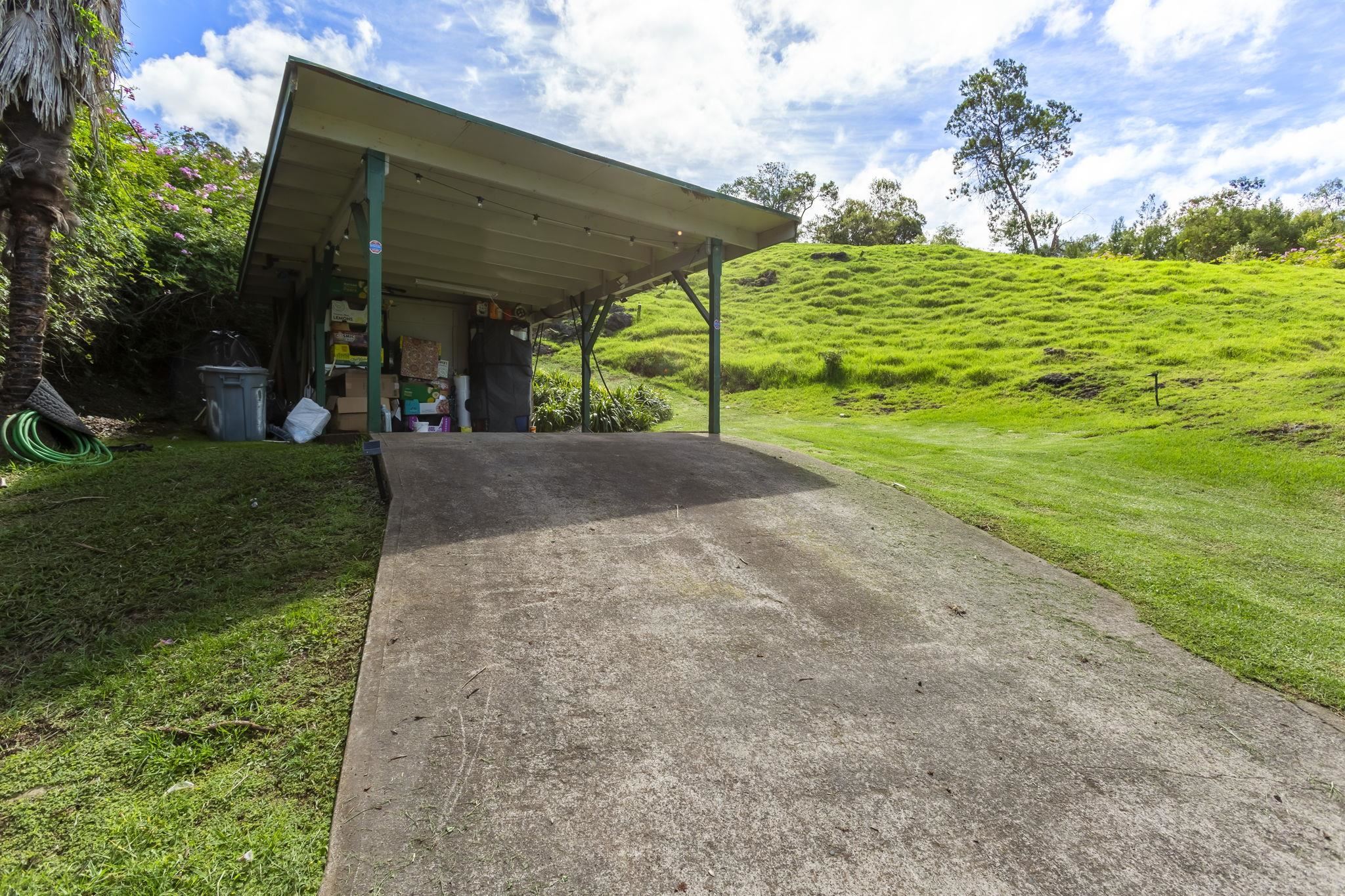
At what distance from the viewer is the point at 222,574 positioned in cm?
315

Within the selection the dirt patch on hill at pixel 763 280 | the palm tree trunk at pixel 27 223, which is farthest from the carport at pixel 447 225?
the dirt patch on hill at pixel 763 280

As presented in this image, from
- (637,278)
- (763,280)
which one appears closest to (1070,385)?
(637,278)

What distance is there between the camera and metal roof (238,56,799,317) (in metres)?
5.37

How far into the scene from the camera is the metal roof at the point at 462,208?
17.6 ft

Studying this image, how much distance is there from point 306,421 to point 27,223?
9.61ft

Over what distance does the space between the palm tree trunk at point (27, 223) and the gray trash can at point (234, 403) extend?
1.48 metres

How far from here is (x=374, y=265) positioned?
18.7 feet

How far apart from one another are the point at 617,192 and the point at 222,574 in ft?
17.6

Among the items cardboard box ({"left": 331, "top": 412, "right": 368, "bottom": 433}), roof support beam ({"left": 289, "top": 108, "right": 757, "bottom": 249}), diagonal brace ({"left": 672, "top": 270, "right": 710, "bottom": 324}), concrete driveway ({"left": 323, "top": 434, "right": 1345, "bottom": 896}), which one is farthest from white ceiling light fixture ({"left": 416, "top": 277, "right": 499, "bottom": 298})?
concrete driveway ({"left": 323, "top": 434, "right": 1345, "bottom": 896})

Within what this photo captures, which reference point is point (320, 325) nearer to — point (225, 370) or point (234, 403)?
point (225, 370)

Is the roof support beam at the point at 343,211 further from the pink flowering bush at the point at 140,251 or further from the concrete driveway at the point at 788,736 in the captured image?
the concrete driveway at the point at 788,736

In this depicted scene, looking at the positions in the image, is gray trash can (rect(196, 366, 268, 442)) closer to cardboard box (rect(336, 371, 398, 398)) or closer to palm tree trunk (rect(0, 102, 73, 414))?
cardboard box (rect(336, 371, 398, 398))

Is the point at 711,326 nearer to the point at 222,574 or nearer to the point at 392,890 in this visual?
the point at 222,574

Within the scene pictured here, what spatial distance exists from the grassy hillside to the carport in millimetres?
3181
